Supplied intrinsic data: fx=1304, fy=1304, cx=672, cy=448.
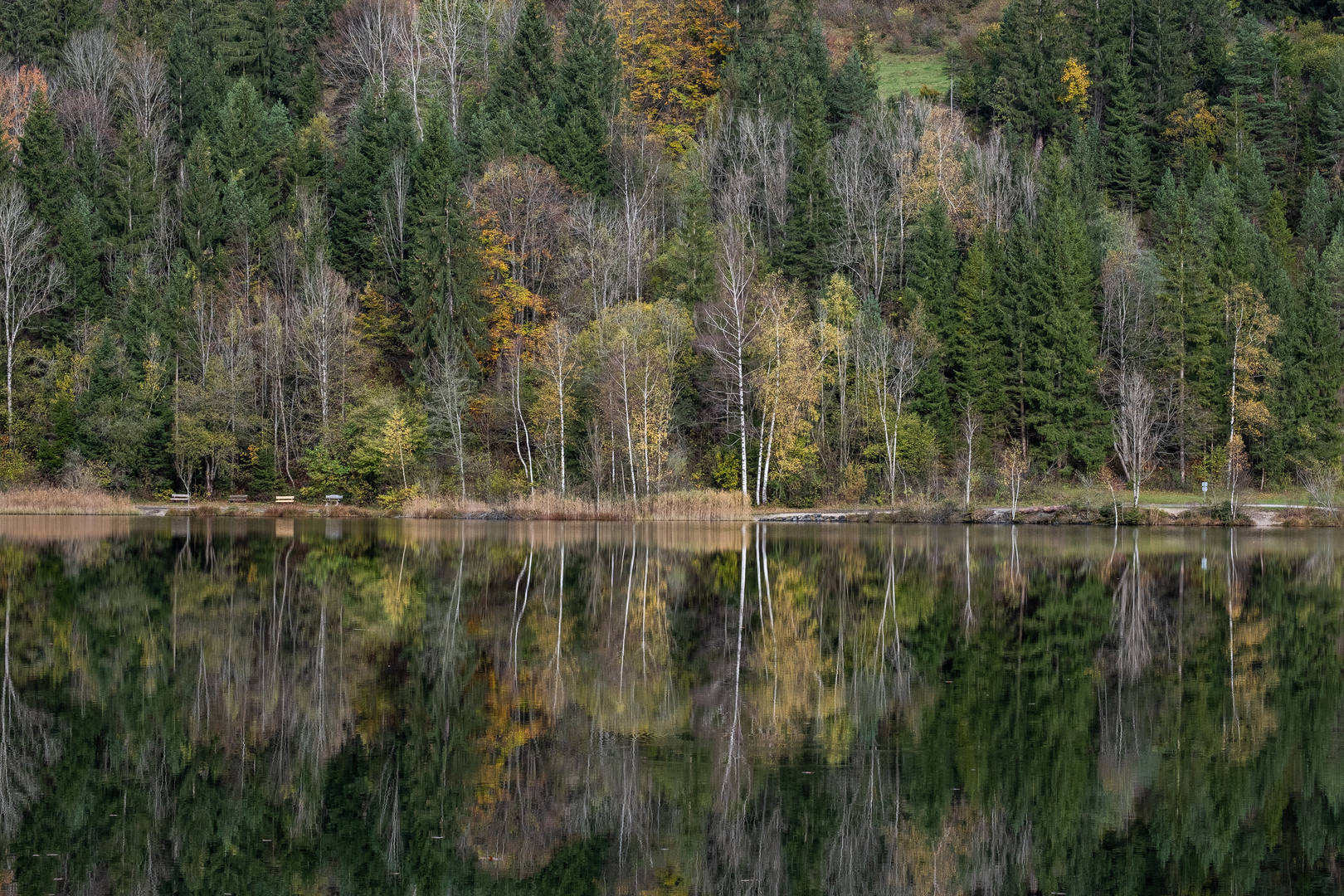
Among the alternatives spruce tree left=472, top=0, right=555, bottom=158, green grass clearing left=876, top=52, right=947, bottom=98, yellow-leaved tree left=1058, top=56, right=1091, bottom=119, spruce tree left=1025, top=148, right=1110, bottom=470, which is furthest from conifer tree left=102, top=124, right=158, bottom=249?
yellow-leaved tree left=1058, top=56, right=1091, bottom=119

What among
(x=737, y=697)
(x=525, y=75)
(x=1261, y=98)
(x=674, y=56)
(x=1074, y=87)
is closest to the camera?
(x=737, y=697)

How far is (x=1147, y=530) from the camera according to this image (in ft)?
186

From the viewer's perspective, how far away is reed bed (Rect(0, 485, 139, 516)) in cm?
5884

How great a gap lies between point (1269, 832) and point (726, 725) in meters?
6.39

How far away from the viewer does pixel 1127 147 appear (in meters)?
89.1

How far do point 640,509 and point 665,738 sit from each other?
144 ft

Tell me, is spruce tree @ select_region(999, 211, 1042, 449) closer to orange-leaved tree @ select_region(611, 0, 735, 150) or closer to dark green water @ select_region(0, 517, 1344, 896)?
orange-leaved tree @ select_region(611, 0, 735, 150)

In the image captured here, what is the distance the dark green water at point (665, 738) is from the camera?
1172 cm

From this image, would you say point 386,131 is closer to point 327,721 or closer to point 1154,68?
point 1154,68

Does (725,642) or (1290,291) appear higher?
(1290,291)

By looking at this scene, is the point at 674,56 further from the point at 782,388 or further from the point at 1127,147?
the point at 782,388

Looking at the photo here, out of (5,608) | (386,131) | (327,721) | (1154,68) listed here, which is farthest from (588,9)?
(327,721)

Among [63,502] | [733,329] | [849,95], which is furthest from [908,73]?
[63,502]

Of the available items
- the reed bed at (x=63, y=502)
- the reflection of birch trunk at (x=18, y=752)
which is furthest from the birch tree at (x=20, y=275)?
the reflection of birch trunk at (x=18, y=752)
